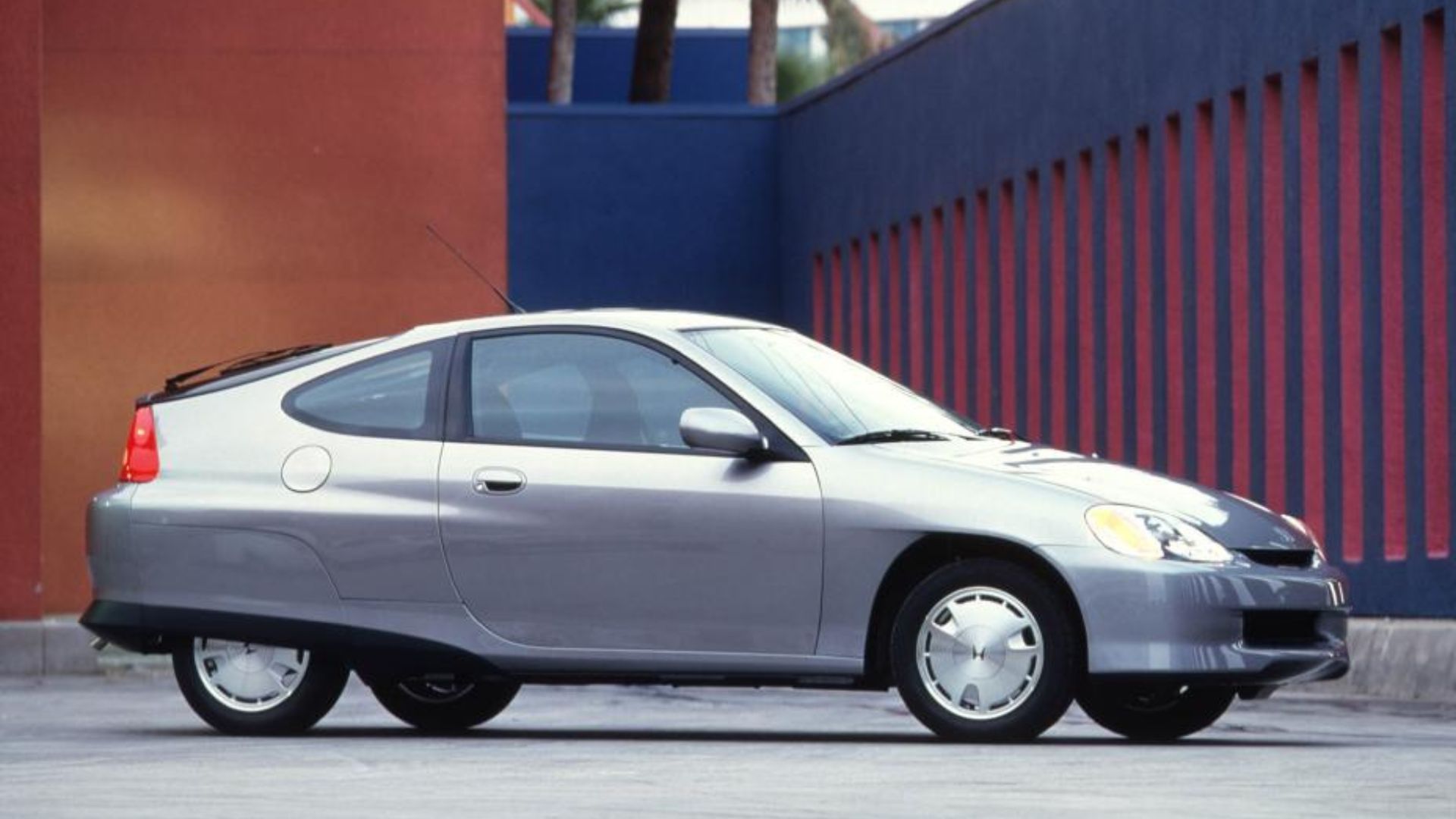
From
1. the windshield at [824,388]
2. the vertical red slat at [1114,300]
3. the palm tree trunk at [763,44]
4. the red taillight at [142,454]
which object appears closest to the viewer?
the windshield at [824,388]

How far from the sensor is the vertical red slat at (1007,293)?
23203 millimetres

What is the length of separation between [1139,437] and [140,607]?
33.1ft

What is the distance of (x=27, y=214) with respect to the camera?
17.6 meters

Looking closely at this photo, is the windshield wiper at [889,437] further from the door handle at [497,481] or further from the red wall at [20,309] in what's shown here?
the red wall at [20,309]

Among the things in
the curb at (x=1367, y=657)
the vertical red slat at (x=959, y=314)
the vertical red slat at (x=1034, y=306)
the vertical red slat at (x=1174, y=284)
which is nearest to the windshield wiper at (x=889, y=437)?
the curb at (x=1367, y=657)

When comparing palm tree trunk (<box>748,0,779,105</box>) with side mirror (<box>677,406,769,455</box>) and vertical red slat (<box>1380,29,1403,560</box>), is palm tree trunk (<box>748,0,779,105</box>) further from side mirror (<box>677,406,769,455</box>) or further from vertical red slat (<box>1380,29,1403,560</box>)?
side mirror (<box>677,406,769,455</box>)

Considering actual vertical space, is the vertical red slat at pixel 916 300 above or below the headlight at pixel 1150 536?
above

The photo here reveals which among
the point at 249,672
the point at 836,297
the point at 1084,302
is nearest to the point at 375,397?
the point at 249,672

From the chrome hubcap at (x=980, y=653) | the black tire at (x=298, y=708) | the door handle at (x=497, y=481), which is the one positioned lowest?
the black tire at (x=298, y=708)

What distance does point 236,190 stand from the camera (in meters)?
24.1

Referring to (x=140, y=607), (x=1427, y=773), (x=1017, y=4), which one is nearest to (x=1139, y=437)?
(x=1017, y=4)

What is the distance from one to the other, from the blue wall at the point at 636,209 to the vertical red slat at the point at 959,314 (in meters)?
4.09

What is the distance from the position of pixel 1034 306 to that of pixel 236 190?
A: 598 centimetres

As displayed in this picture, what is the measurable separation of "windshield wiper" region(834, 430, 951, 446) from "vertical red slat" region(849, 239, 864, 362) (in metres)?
15.3
